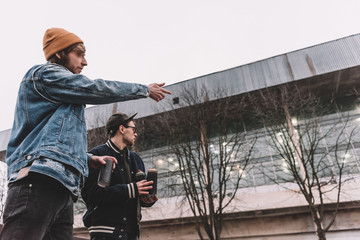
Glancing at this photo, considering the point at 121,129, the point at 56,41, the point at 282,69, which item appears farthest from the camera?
the point at 282,69

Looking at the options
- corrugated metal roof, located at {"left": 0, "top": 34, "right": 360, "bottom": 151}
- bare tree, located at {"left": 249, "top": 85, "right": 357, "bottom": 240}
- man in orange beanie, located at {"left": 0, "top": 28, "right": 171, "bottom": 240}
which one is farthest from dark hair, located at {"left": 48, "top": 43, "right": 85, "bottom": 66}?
corrugated metal roof, located at {"left": 0, "top": 34, "right": 360, "bottom": 151}

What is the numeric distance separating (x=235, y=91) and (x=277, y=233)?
6485 millimetres

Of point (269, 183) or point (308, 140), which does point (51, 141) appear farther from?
point (269, 183)

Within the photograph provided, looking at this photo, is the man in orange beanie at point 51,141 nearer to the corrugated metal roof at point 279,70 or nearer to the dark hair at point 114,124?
the dark hair at point 114,124

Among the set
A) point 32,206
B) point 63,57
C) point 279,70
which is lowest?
point 32,206

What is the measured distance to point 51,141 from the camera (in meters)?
1.43

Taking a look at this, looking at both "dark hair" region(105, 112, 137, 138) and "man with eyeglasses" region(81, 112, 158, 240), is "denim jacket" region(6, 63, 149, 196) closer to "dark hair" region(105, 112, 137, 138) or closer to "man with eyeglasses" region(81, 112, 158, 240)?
"man with eyeglasses" region(81, 112, 158, 240)

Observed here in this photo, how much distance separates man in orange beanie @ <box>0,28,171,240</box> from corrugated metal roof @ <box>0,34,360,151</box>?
28.8 feet

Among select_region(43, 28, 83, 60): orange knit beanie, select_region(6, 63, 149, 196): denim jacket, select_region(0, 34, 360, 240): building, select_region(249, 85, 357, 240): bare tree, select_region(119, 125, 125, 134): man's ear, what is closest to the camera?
select_region(6, 63, 149, 196): denim jacket

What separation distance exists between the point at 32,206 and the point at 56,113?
1.94ft

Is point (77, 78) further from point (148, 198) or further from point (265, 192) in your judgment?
point (265, 192)

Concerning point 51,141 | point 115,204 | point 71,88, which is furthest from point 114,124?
point 51,141

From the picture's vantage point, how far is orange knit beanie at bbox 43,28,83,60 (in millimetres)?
1819

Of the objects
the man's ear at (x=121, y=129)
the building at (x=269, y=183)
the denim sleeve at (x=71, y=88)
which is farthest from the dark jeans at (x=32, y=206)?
the building at (x=269, y=183)
